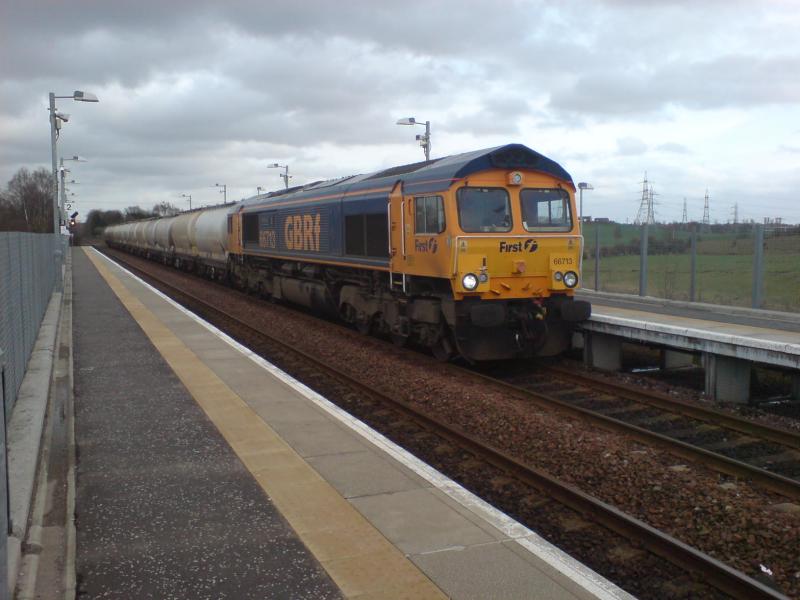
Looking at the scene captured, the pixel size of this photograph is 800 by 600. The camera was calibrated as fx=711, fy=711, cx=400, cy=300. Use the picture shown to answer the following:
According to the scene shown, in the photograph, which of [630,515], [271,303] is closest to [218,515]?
[630,515]

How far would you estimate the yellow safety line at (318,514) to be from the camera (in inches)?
155

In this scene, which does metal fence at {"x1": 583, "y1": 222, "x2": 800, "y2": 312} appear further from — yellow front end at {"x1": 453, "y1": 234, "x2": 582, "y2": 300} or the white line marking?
yellow front end at {"x1": 453, "y1": 234, "x2": 582, "y2": 300}

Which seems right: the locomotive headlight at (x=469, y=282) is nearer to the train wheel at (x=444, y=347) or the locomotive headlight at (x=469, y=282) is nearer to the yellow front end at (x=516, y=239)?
the yellow front end at (x=516, y=239)

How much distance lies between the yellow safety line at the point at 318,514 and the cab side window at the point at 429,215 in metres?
4.13

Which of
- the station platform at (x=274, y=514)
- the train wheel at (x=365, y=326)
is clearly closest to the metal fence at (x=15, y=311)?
the station platform at (x=274, y=514)

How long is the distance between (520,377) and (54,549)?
8052mm

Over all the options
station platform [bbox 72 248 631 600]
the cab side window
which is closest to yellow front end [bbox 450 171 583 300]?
the cab side window

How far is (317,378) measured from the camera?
11055 mm

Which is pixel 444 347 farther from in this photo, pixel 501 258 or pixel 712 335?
pixel 712 335

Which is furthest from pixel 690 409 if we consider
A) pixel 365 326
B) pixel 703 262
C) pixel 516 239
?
pixel 703 262

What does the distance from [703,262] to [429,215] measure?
897cm

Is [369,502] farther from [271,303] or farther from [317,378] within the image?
[271,303]

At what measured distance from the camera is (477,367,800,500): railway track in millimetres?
6738

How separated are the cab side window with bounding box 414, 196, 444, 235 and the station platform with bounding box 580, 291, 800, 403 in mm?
3073
